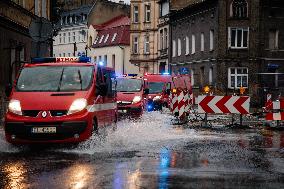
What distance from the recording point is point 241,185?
27.9 ft

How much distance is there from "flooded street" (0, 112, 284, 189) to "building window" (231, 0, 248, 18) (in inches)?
1257

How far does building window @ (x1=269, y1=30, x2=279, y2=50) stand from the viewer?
4744 cm

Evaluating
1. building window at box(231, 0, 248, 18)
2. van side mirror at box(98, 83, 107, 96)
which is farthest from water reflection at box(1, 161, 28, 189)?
building window at box(231, 0, 248, 18)

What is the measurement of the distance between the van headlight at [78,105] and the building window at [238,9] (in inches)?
1393

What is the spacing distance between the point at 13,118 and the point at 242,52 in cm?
3612

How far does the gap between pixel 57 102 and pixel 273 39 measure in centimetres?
3717

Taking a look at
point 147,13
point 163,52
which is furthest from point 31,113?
point 147,13

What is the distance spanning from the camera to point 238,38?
47.2 m

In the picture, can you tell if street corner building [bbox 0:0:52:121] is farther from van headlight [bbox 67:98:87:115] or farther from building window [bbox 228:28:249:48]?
building window [bbox 228:28:249:48]

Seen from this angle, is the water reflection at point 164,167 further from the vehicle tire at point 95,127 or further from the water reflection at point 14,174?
the water reflection at point 14,174

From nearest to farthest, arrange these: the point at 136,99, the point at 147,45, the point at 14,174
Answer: the point at 14,174 < the point at 136,99 < the point at 147,45

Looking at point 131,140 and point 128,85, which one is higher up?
point 128,85

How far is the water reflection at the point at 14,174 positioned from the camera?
8.36m

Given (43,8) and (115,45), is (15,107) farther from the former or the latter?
(115,45)
